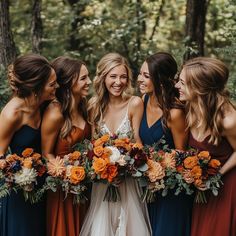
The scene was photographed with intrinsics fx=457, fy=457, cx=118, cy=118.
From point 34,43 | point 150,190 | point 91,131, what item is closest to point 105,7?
point 34,43

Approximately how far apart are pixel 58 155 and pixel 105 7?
764 centimetres

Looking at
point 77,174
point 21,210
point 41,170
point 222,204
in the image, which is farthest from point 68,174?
point 222,204

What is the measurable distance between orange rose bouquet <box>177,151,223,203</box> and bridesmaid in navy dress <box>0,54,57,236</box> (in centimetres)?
156

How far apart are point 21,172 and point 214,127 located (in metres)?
1.92

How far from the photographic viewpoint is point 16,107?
454cm

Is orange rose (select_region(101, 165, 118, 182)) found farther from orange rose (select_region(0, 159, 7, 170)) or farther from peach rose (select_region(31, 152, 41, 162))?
A: orange rose (select_region(0, 159, 7, 170))

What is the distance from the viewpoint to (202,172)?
14.6 feet

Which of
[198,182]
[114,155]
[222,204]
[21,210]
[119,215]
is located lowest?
[119,215]

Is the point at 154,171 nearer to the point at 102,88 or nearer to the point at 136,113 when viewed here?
the point at 136,113

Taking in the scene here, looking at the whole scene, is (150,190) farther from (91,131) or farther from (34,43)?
(34,43)

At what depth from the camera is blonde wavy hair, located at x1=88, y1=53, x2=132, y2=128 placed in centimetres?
521

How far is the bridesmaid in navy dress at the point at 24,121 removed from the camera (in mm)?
4539

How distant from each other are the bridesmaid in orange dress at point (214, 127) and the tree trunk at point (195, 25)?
389cm

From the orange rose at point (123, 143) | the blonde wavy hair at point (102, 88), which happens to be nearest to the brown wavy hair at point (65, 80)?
the blonde wavy hair at point (102, 88)
